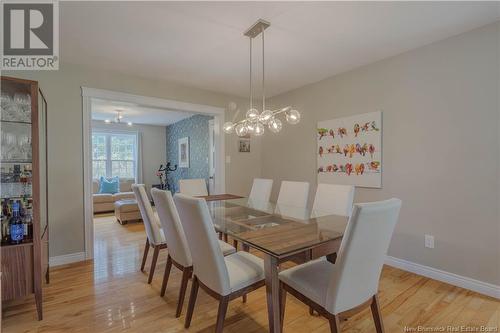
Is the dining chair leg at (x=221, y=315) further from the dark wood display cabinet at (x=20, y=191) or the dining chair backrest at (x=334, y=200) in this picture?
the dark wood display cabinet at (x=20, y=191)

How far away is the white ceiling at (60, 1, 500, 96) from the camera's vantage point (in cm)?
192

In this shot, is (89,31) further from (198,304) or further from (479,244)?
(479,244)

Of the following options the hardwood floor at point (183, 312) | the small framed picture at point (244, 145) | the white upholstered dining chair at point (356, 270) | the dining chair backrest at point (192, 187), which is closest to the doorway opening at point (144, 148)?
the small framed picture at point (244, 145)

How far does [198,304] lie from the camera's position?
206cm

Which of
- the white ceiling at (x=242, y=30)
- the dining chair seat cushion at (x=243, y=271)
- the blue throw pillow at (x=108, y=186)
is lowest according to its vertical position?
the dining chair seat cushion at (x=243, y=271)

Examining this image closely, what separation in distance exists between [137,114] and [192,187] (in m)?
3.35

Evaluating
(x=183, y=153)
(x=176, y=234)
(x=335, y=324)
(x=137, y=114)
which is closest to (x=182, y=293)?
(x=176, y=234)

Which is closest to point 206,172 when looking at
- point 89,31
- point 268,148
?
point 268,148

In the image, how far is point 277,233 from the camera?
167cm

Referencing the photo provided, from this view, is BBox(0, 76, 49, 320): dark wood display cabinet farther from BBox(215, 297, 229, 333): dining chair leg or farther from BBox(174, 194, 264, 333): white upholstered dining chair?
BBox(215, 297, 229, 333): dining chair leg

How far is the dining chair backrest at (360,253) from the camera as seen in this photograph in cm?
118

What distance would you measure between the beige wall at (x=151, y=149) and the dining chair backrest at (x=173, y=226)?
Answer: 5947 mm

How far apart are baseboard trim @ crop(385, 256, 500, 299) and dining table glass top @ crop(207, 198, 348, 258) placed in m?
1.20

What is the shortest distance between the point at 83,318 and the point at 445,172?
11.0ft
